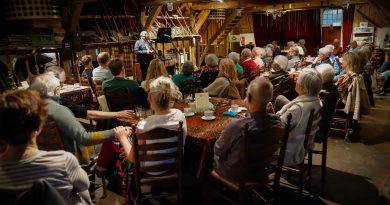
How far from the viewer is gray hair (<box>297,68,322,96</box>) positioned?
2.66 meters

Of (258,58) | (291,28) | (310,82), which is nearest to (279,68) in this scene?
(258,58)

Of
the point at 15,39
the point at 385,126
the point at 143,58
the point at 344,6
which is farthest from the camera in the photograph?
the point at 344,6

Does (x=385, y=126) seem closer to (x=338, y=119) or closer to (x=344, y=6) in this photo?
(x=338, y=119)

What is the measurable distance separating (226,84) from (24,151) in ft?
9.07

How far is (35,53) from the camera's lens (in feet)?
18.7

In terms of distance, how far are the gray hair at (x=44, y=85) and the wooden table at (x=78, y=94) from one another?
1.98 meters

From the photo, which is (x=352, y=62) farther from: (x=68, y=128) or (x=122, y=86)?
(x=68, y=128)

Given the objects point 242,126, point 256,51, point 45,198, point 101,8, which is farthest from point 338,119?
point 101,8

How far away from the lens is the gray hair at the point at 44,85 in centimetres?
235

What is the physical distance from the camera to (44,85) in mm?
2355

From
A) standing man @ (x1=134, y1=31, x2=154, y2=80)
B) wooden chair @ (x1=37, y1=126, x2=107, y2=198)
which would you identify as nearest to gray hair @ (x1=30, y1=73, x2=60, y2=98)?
wooden chair @ (x1=37, y1=126, x2=107, y2=198)

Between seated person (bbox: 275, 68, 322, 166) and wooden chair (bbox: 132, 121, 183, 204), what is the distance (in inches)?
38.2

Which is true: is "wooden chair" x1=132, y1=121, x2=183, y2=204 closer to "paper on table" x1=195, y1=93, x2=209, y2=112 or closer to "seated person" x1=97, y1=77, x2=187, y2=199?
"seated person" x1=97, y1=77, x2=187, y2=199

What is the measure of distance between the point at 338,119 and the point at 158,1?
514 cm
